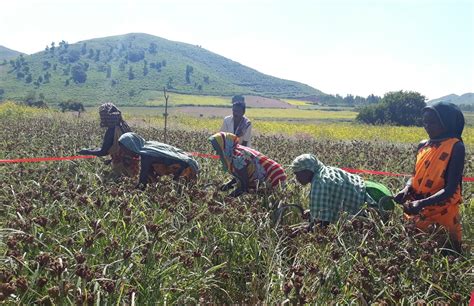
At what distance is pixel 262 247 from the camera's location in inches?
148

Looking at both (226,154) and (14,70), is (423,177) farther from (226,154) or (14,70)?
(14,70)

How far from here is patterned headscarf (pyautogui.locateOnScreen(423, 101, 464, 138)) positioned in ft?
12.8

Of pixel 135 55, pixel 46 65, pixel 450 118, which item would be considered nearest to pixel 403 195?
pixel 450 118

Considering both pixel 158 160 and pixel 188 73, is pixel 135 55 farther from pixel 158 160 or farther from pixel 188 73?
pixel 158 160

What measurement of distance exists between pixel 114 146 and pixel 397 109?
4481 centimetres

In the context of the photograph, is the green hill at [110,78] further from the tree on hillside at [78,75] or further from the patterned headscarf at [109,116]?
the patterned headscarf at [109,116]

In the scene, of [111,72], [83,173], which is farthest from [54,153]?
[111,72]

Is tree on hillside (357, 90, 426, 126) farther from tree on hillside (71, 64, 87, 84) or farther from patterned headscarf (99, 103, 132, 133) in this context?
tree on hillside (71, 64, 87, 84)

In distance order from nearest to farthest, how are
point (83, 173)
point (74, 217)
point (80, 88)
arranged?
point (74, 217) → point (83, 173) → point (80, 88)

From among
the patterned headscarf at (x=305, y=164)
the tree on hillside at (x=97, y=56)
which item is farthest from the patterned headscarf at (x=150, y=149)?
the tree on hillside at (x=97, y=56)

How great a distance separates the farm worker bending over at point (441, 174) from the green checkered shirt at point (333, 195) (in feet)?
1.69

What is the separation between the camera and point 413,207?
380 cm

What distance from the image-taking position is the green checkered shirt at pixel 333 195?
13.9ft

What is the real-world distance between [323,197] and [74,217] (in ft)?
6.84
